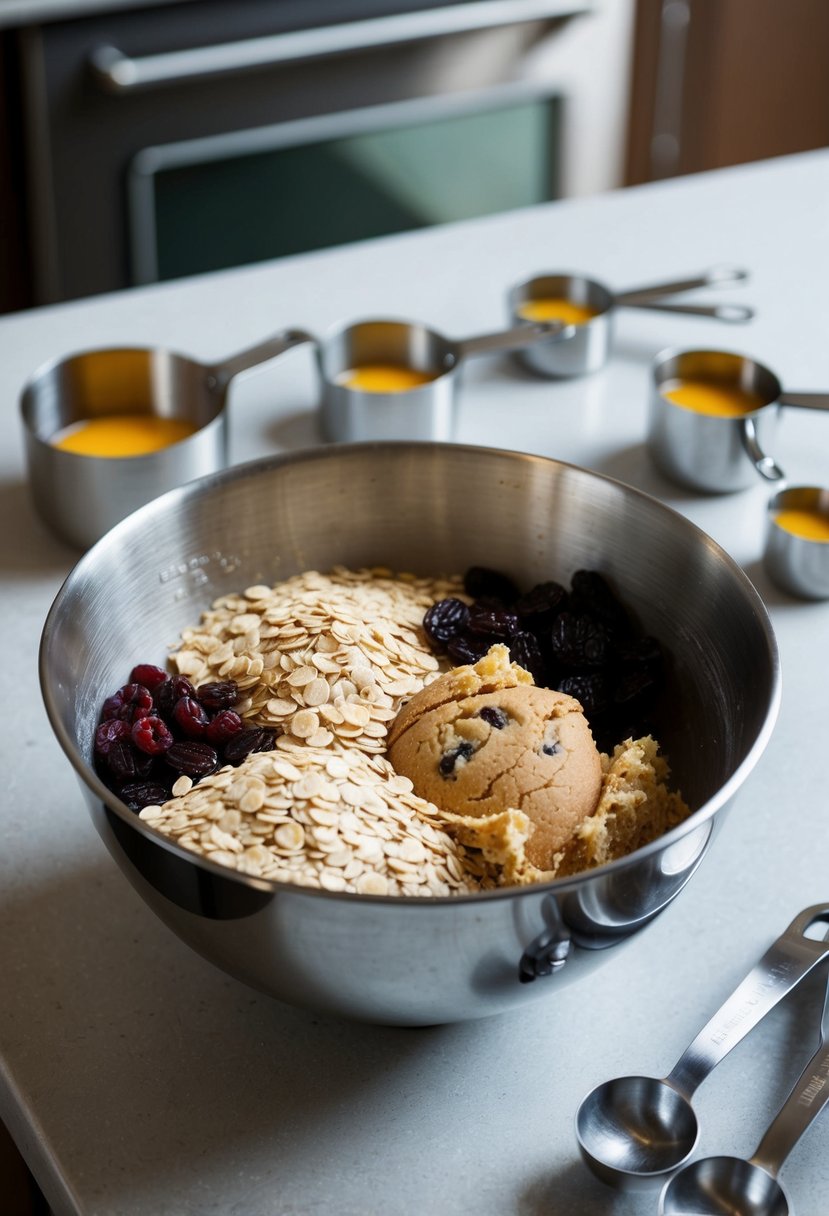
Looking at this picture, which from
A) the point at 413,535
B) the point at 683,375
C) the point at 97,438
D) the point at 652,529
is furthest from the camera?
the point at 683,375

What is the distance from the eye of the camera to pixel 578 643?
3.26ft

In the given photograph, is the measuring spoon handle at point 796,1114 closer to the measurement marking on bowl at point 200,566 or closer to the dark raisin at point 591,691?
the dark raisin at point 591,691

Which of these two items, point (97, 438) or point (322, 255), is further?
point (322, 255)

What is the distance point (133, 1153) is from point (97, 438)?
28.9 inches

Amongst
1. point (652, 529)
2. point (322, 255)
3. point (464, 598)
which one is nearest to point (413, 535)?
point (464, 598)

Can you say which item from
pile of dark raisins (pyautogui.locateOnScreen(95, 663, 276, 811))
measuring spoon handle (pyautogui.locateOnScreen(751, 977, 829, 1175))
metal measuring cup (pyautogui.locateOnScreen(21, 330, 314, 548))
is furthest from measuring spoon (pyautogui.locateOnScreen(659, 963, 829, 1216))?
metal measuring cup (pyautogui.locateOnScreen(21, 330, 314, 548))

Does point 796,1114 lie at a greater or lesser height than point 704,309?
lesser

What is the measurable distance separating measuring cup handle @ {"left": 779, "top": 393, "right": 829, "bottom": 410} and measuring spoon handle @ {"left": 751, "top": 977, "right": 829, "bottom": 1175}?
71 centimetres

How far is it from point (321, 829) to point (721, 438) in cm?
66

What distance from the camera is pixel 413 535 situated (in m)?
1.11

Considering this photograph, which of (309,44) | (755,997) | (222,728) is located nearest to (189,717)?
(222,728)

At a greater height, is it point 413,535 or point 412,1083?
point 413,535

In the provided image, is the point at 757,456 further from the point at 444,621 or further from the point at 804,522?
the point at 444,621

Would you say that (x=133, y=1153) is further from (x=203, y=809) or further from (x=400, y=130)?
(x=400, y=130)
